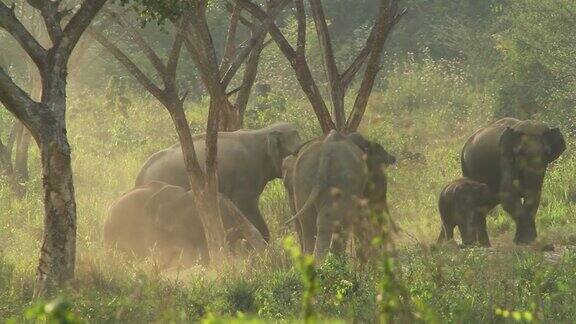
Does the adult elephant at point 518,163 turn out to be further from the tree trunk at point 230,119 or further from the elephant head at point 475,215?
the tree trunk at point 230,119

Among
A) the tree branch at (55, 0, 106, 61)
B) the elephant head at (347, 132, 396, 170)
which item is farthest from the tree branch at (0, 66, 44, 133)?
the elephant head at (347, 132, 396, 170)

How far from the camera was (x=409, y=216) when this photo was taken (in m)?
16.8

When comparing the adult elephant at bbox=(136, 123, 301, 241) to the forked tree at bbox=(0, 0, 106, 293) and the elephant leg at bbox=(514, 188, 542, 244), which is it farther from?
the forked tree at bbox=(0, 0, 106, 293)

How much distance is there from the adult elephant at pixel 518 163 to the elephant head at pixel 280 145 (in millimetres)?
2340

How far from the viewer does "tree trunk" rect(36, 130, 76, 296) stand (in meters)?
10.3

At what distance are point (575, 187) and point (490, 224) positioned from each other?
214 cm

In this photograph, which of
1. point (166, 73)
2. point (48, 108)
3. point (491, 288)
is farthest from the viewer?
point (166, 73)

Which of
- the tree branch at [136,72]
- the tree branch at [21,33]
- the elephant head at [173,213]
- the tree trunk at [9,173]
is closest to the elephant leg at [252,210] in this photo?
the elephant head at [173,213]

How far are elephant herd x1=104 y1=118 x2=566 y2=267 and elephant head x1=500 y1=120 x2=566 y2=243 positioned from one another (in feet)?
0.04

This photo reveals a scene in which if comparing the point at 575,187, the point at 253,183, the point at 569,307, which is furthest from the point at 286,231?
the point at 569,307

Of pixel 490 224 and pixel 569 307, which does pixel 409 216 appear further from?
pixel 569 307

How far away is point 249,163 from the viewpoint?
1544 centimetres

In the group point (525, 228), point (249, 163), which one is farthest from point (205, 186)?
point (525, 228)

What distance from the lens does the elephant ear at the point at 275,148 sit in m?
15.3
